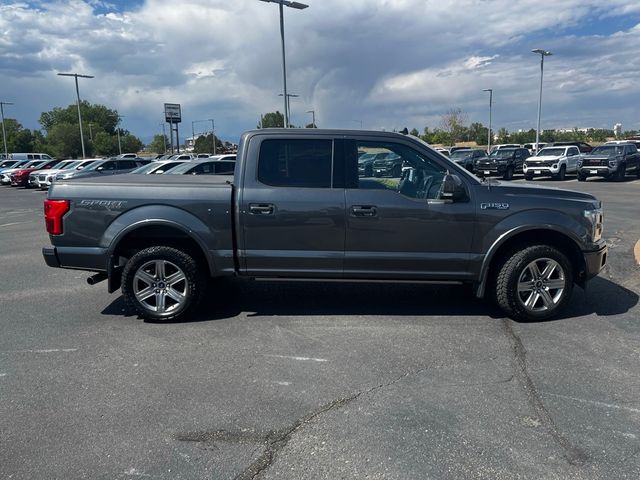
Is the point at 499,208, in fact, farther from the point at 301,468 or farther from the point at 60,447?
the point at 60,447

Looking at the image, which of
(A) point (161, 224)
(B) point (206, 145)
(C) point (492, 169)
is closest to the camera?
(A) point (161, 224)

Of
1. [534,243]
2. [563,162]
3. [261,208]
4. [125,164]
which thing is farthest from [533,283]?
[563,162]

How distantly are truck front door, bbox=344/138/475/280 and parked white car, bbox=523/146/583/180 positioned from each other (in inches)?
986

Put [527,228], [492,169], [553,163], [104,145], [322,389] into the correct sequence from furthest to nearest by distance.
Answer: [104,145] → [492,169] → [553,163] → [527,228] → [322,389]

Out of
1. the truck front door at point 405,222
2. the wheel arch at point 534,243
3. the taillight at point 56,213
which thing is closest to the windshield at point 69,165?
the taillight at point 56,213

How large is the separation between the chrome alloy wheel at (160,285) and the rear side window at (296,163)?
1308 millimetres

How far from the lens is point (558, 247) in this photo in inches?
212

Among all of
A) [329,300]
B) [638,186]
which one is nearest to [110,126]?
[638,186]

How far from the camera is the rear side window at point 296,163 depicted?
17.2ft

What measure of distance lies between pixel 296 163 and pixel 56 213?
8.02 feet

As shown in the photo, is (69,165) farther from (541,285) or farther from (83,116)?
(83,116)

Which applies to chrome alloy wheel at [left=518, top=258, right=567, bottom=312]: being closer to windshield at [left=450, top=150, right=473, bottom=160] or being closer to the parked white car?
the parked white car

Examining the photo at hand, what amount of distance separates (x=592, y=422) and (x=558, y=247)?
2371 mm

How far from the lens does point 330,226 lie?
516 cm
